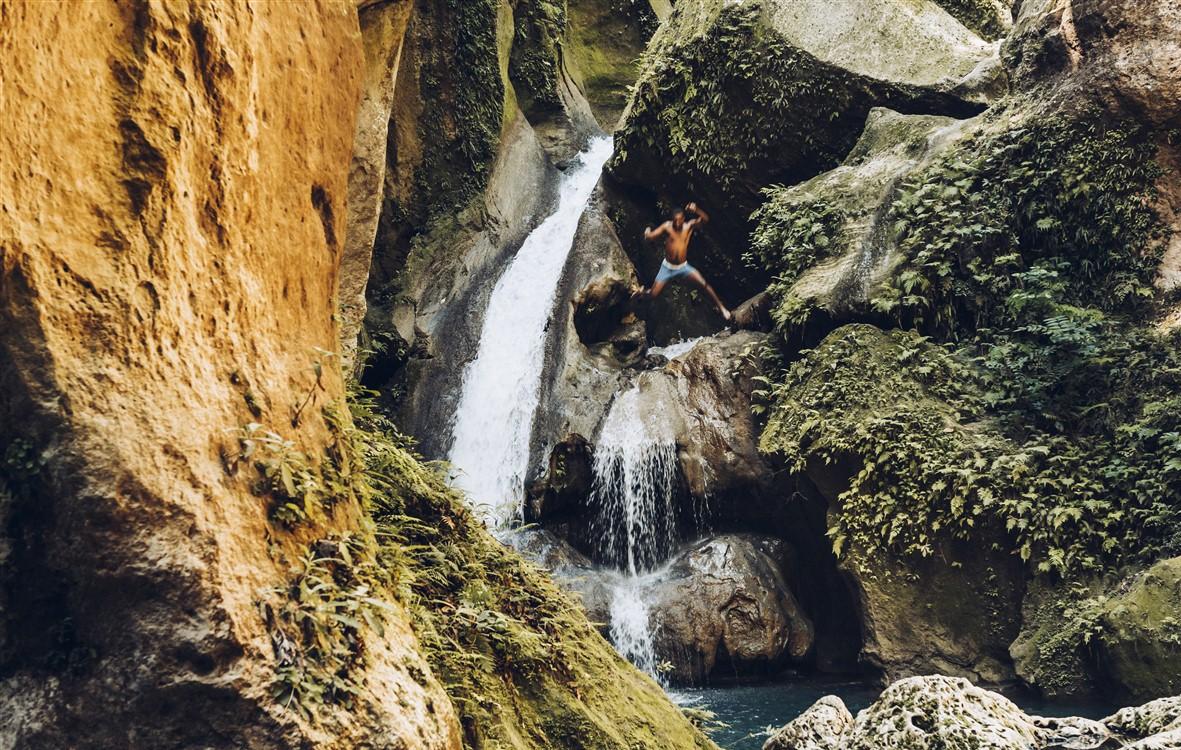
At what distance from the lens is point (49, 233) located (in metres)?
2.64

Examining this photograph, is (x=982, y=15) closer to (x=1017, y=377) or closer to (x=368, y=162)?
(x=1017, y=377)

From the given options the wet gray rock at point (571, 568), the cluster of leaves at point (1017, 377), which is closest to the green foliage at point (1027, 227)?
the cluster of leaves at point (1017, 377)

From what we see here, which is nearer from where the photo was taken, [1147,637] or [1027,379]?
[1147,637]

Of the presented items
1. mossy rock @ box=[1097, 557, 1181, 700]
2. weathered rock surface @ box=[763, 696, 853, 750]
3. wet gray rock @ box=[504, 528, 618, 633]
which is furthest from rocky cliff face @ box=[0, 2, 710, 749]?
wet gray rock @ box=[504, 528, 618, 633]

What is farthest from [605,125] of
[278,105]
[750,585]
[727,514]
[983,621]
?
[278,105]

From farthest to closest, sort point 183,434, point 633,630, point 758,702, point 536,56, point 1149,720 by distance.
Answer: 1. point 536,56
2. point 633,630
3. point 758,702
4. point 1149,720
5. point 183,434

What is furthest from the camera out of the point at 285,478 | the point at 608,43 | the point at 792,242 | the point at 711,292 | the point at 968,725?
the point at 608,43

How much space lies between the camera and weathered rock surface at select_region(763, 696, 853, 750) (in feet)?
16.7

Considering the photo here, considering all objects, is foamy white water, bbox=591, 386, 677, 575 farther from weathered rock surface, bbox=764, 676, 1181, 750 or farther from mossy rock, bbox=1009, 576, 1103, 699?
weathered rock surface, bbox=764, 676, 1181, 750

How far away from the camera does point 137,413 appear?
268cm

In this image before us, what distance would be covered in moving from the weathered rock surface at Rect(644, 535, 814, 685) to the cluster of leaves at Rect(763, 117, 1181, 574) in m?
1.31

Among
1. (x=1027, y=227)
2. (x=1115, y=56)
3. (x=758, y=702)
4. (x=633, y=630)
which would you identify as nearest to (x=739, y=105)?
(x=1027, y=227)

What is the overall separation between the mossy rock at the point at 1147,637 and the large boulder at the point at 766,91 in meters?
6.90

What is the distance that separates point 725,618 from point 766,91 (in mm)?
7546
